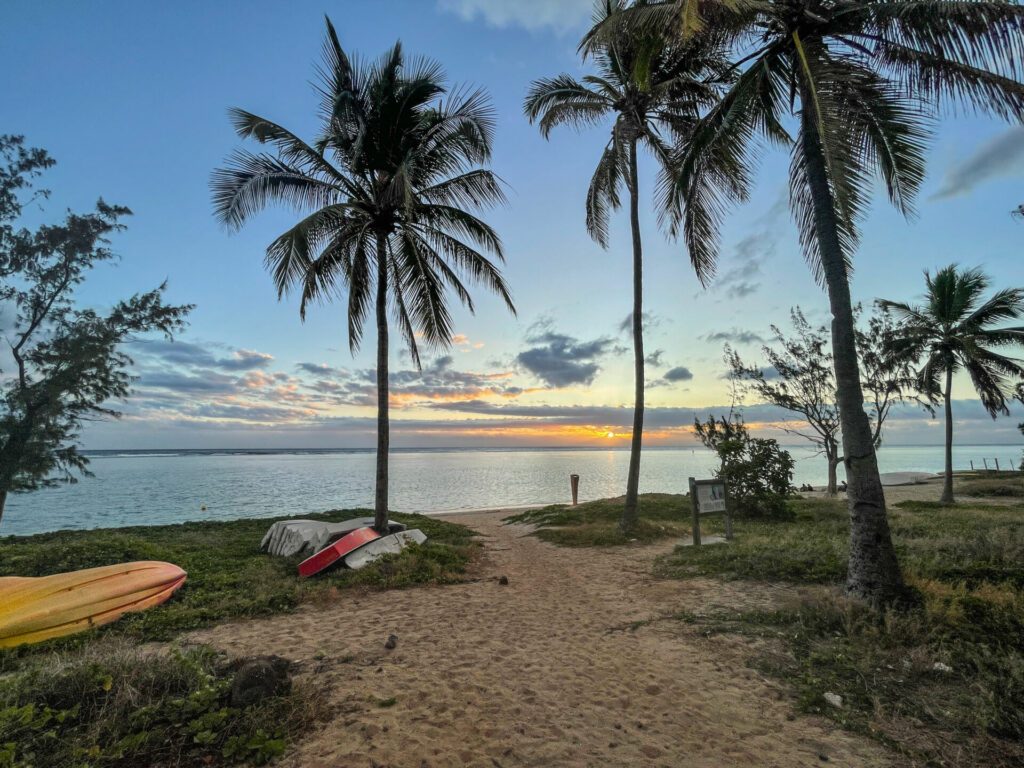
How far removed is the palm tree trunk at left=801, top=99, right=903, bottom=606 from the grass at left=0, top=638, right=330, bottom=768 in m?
5.74

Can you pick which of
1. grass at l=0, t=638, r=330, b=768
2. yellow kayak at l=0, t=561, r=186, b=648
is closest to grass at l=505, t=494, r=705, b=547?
yellow kayak at l=0, t=561, r=186, b=648

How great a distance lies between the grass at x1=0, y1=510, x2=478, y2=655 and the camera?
5.84 m

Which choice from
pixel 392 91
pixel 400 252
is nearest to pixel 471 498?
pixel 400 252

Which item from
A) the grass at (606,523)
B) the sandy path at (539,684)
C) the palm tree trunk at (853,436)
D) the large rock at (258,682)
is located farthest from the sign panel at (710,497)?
the large rock at (258,682)

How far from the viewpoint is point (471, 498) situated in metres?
29.0

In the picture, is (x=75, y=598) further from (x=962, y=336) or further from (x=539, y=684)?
(x=962, y=336)

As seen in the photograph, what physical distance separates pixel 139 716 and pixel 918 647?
6.28 m

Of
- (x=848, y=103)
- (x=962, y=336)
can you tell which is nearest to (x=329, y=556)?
(x=848, y=103)

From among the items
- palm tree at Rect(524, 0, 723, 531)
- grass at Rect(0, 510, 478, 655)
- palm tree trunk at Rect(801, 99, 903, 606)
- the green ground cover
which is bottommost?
grass at Rect(0, 510, 478, 655)

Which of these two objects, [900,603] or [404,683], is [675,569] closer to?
[900,603]

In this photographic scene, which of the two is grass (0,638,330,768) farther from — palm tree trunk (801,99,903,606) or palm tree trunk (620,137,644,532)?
palm tree trunk (620,137,644,532)

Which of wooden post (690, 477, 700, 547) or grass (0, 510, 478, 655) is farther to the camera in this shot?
wooden post (690, 477, 700, 547)

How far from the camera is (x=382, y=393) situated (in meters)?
10.2

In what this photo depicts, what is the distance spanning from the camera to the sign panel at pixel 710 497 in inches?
403
